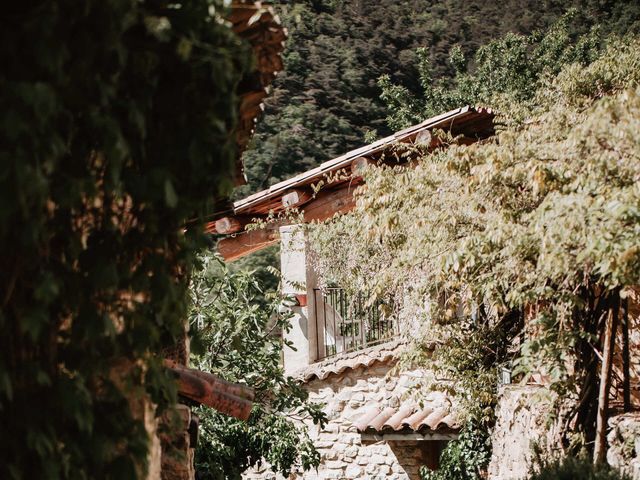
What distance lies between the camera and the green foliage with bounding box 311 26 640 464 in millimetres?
6316

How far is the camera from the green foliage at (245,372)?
8992mm

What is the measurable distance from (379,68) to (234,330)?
18825 millimetres

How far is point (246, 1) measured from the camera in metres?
3.93

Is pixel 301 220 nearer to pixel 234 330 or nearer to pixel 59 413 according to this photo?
pixel 234 330

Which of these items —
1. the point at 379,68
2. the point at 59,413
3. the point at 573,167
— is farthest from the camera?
the point at 379,68

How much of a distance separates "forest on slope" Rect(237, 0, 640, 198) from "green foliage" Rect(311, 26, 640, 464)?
1301 cm

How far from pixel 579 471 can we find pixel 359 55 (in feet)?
70.2

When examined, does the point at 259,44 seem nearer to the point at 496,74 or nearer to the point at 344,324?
the point at 344,324

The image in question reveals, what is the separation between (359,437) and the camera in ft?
38.0

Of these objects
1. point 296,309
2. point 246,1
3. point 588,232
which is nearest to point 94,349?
point 246,1

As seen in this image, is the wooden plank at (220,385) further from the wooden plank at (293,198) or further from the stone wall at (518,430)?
the wooden plank at (293,198)

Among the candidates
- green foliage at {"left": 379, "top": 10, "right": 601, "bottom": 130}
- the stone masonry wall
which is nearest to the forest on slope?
green foliage at {"left": 379, "top": 10, "right": 601, "bottom": 130}

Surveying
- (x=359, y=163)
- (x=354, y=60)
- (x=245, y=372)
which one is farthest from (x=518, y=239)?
(x=354, y=60)

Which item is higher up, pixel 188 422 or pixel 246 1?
pixel 246 1
